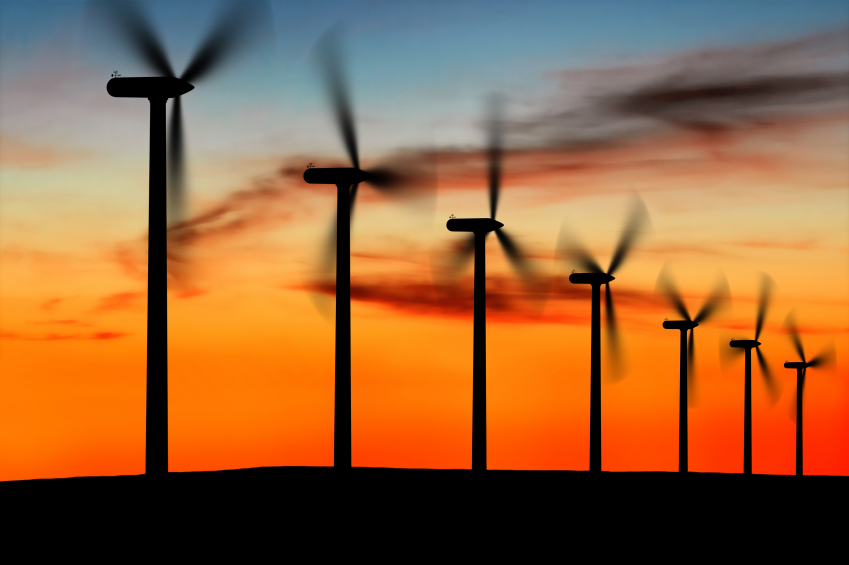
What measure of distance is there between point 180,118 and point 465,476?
60025mm

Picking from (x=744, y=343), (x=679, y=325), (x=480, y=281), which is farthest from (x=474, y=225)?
(x=744, y=343)

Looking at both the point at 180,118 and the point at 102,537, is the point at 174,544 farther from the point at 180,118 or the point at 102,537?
the point at 180,118

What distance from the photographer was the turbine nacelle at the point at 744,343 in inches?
5020

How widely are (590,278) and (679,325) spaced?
31.6 m

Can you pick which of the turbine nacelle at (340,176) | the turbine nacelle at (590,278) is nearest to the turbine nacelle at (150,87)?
the turbine nacelle at (340,176)

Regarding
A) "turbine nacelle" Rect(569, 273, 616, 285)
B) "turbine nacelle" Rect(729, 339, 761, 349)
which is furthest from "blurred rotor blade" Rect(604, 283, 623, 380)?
"turbine nacelle" Rect(729, 339, 761, 349)

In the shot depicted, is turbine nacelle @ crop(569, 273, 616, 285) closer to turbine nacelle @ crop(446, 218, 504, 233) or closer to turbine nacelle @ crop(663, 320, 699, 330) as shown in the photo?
turbine nacelle @ crop(446, 218, 504, 233)

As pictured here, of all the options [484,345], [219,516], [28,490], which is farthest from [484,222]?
[28,490]

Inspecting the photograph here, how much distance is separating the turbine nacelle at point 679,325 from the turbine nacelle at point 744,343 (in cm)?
1805

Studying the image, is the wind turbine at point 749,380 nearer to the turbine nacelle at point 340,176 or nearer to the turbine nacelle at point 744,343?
the turbine nacelle at point 744,343

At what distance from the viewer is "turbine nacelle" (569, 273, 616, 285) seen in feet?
276

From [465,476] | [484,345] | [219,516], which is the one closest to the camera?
[219,516]

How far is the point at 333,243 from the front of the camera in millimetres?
55312

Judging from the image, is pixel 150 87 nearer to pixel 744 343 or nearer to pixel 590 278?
pixel 590 278
